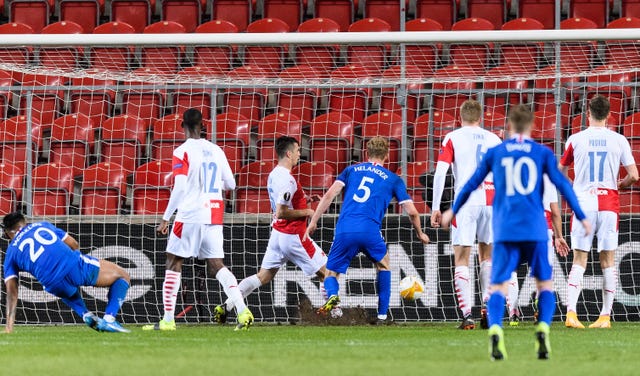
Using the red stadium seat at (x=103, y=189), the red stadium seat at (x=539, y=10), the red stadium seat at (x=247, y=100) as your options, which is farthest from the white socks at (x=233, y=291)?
the red stadium seat at (x=539, y=10)

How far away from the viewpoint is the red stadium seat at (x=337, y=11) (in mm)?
18656

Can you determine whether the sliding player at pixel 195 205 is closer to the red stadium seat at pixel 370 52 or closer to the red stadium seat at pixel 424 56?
the red stadium seat at pixel 370 52

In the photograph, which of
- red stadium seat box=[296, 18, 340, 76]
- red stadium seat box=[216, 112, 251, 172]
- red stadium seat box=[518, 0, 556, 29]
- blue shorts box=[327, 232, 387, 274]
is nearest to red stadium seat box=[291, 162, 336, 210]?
red stadium seat box=[216, 112, 251, 172]

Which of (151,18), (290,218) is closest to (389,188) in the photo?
(290,218)

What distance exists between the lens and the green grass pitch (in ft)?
24.3

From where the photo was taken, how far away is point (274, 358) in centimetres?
823

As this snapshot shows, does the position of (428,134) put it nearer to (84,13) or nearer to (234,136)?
(234,136)

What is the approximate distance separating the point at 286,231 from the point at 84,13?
7865mm

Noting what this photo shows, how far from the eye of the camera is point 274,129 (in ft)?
50.7

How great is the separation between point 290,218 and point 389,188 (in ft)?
3.57

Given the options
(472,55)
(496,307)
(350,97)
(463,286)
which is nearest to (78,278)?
(463,286)

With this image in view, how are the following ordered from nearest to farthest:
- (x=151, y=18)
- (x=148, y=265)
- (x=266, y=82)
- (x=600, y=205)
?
(x=600, y=205) → (x=148, y=265) → (x=266, y=82) → (x=151, y=18)

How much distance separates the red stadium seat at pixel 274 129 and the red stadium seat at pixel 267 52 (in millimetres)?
1359

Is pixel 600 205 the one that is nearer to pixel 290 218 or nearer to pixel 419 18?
pixel 290 218
